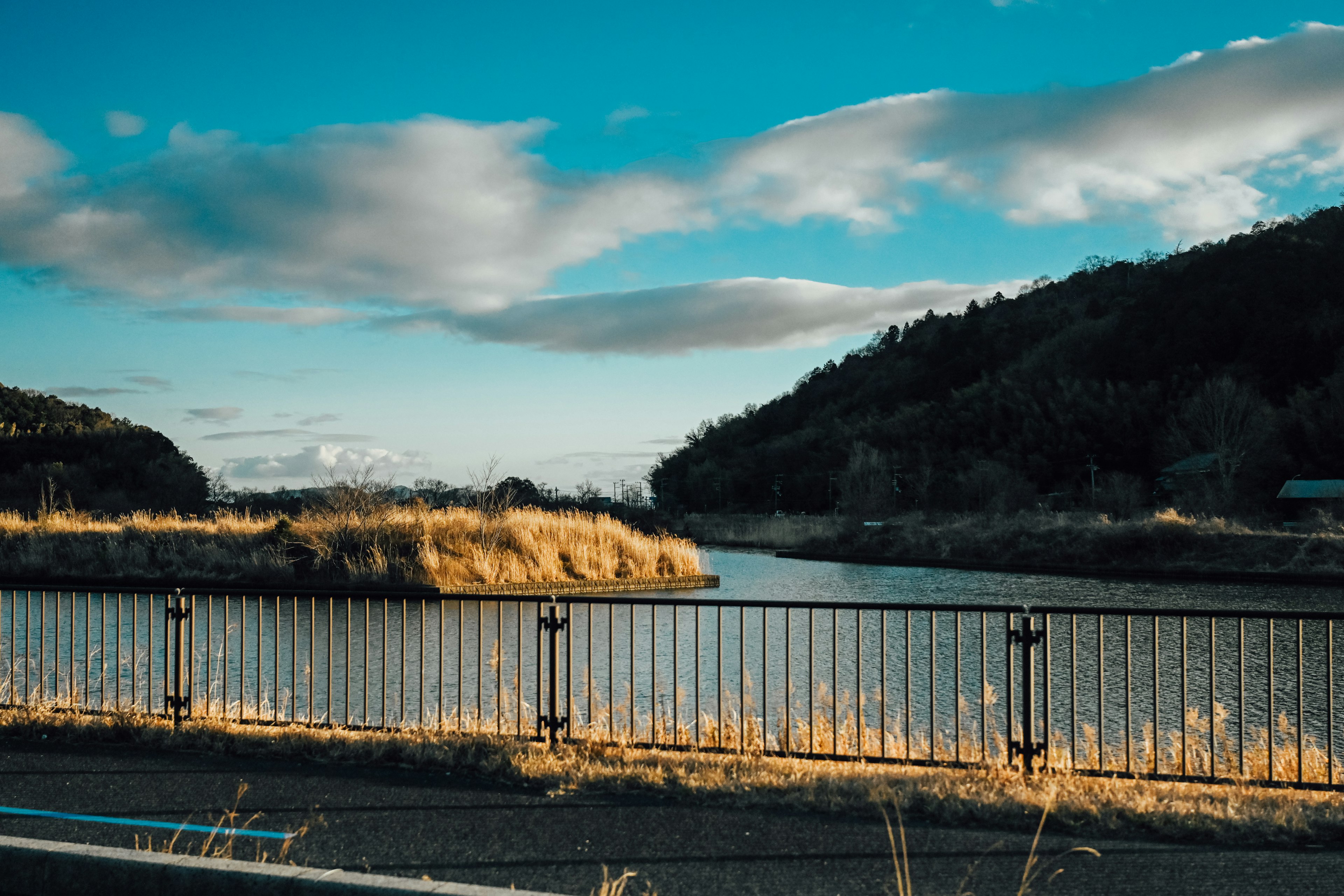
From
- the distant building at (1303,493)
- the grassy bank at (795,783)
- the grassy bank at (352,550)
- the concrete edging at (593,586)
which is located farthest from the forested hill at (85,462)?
the distant building at (1303,493)

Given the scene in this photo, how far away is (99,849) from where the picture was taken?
193 inches

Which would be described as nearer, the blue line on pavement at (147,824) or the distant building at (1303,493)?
the blue line on pavement at (147,824)

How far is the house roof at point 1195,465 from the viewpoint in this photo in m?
64.8

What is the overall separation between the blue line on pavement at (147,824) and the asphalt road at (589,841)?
60mm

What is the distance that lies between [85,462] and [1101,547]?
2253 inches

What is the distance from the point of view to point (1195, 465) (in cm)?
6638

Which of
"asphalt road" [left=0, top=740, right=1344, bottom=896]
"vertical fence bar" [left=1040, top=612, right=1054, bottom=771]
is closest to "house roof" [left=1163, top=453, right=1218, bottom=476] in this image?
"vertical fence bar" [left=1040, top=612, right=1054, bottom=771]

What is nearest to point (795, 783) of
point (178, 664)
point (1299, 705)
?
point (1299, 705)

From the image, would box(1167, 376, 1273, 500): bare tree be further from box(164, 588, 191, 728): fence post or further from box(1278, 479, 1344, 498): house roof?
box(164, 588, 191, 728): fence post

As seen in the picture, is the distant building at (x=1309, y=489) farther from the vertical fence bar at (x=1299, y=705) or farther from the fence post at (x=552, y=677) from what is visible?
the fence post at (x=552, y=677)

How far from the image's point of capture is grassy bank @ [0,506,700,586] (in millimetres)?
23656

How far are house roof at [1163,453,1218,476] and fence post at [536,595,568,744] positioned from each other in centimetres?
6467

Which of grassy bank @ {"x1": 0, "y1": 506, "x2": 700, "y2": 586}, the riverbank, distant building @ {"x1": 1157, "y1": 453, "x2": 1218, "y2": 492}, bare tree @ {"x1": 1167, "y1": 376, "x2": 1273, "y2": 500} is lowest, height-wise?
the riverbank

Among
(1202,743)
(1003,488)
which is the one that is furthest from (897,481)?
(1202,743)
